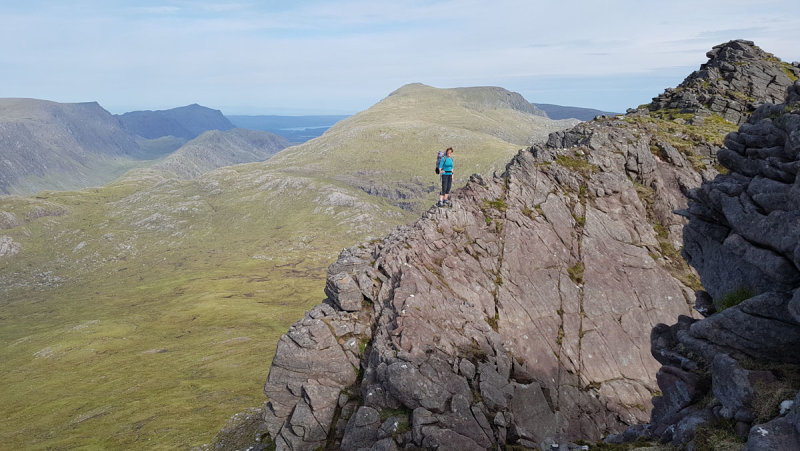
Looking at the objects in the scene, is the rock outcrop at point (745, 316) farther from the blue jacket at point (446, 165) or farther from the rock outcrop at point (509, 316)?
the blue jacket at point (446, 165)

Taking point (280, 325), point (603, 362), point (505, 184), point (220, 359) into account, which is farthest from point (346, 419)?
point (280, 325)

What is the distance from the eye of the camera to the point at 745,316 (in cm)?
2355

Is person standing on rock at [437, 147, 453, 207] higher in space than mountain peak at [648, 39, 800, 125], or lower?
A: lower

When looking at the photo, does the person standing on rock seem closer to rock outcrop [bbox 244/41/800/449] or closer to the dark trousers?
the dark trousers

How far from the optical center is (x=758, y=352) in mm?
22984

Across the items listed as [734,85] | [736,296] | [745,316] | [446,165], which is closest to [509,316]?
[446,165]

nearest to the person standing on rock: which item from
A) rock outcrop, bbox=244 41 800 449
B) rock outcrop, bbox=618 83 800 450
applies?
rock outcrop, bbox=244 41 800 449

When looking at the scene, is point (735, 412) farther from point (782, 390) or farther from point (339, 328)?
point (339, 328)

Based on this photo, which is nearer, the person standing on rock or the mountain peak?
the person standing on rock

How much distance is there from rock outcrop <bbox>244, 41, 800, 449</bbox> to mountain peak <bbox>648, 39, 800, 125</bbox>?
95.9 feet

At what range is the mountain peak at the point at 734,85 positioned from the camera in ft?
270

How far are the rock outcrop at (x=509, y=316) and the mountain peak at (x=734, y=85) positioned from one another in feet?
95.9

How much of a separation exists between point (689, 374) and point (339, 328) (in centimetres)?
3051

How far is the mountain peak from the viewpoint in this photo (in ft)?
270
